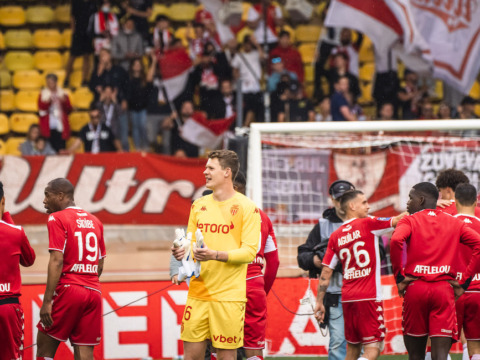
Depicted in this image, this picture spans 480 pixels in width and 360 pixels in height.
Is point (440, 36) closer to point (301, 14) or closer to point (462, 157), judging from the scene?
point (301, 14)

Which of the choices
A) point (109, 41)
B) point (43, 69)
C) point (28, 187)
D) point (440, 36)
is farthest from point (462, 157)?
point (43, 69)

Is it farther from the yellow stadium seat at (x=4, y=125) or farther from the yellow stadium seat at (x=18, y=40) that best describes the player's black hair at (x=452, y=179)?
the yellow stadium seat at (x=18, y=40)

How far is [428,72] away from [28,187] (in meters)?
7.72

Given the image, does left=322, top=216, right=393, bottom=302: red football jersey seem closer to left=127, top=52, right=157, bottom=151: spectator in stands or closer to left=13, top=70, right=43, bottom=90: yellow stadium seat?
left=127, top=52, right=157, bottom=151: spectator in stands

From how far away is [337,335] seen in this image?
A: 7953 mm

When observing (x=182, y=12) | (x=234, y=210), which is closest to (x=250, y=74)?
(x=182, y=12)

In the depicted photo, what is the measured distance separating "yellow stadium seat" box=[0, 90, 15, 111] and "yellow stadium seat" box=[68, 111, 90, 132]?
1.80 meters

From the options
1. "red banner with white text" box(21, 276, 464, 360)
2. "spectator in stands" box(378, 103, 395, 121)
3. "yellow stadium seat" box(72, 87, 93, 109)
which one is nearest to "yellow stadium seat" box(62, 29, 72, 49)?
"yellow stadium seat" box(72, 87, 93, 109)

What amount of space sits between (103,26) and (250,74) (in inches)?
128

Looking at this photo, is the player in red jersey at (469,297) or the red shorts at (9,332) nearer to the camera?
the red shorts at (9,332)

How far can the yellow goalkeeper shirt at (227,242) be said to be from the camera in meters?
6.23

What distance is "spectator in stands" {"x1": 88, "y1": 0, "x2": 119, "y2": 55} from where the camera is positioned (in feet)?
55.3

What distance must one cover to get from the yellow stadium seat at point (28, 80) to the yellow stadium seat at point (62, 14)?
69.2 inches

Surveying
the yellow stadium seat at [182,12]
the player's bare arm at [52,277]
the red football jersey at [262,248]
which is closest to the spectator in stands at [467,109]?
the yellow stadium seat at [182,12]
